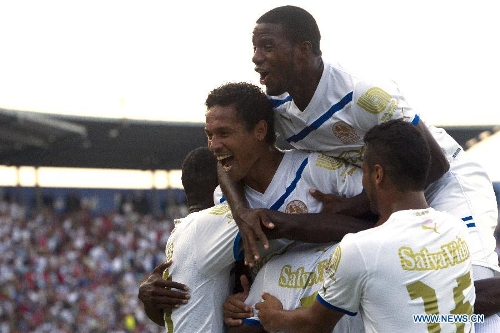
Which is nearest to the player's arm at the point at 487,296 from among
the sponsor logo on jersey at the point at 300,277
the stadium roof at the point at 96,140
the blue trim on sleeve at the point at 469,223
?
the blue trim on sleeve at the point at 469,223

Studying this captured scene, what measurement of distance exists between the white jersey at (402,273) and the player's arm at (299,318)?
0.09m

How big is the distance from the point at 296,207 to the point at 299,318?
0.69m

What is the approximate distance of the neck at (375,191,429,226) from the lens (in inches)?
147

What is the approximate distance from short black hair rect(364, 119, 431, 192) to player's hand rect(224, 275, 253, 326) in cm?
103

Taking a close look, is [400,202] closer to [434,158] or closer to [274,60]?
[434,158]

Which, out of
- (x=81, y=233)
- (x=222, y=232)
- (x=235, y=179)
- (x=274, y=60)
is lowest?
(x=81, y=233)

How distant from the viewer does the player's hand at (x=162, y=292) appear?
4.51 meters

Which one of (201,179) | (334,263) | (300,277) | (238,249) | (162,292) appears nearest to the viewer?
(334,263)

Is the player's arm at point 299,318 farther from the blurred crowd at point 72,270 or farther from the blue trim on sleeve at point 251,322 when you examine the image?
the blurred crowd at point 72,270

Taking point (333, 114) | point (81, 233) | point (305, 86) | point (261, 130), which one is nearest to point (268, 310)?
point (261, 130)

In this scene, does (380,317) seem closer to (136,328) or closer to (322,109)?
(322,109)

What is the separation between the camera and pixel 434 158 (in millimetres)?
4258

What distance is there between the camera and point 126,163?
93.1ft

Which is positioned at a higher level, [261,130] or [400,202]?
[261,130]
